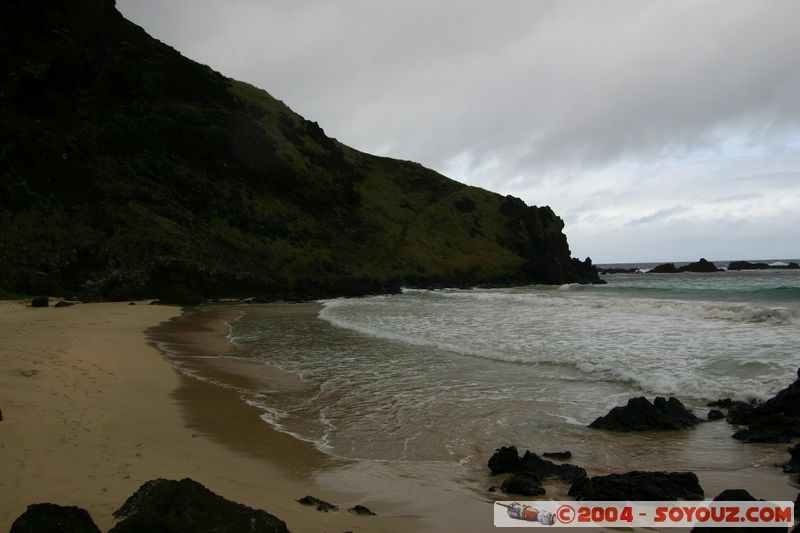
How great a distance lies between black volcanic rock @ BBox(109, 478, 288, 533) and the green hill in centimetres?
3536

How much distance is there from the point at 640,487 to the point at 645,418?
3.32 meters

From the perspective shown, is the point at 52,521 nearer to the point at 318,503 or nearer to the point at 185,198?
the point at 318,503

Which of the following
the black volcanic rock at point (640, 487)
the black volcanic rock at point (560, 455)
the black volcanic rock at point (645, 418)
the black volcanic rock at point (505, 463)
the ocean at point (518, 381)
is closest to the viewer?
the black volcanic rock at point (640, 487)

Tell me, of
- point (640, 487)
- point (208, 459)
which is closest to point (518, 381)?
point (640, 487)

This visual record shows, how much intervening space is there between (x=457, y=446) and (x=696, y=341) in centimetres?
1096

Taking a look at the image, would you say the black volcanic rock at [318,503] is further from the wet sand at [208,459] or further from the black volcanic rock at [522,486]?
the black volcanic rock at [522,486]

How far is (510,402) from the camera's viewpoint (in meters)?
10.3

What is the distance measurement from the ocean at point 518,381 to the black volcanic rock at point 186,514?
3.10m

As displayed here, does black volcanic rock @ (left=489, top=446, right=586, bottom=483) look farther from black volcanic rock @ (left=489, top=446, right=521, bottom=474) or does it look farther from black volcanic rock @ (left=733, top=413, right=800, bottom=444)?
black volcanic rock @ (left=733, top=413, right=800, bottom=444)

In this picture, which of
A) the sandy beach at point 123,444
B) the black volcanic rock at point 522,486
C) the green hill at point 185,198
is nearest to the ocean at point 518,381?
the black volcanic rock at point 522,486

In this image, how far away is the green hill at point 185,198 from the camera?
127ft

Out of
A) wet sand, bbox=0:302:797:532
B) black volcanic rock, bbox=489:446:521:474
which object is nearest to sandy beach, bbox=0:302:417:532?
wet sand, bbox=0:302:797:532

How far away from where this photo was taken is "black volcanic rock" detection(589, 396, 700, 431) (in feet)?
27.7

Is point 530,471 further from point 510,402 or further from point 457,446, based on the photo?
point 510,402
